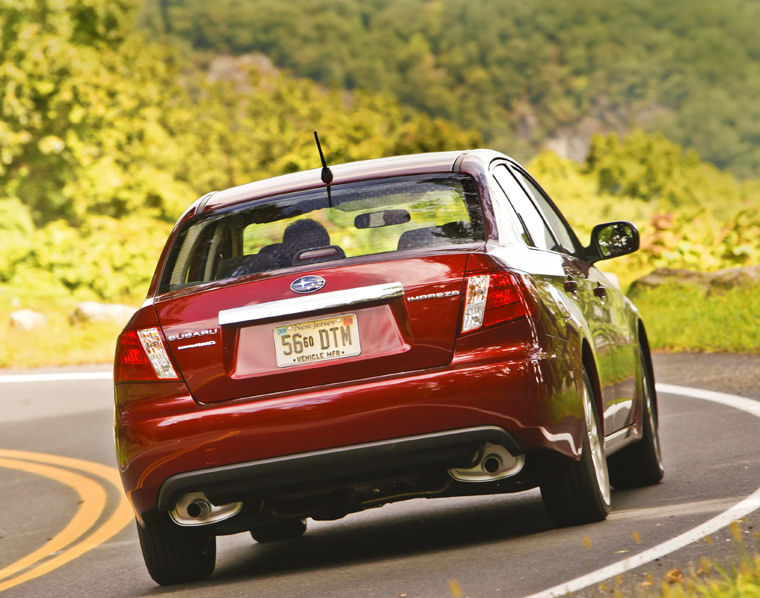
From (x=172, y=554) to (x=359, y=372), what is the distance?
1.35m

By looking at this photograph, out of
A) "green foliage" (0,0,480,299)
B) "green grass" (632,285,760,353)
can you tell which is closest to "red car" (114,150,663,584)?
"green grass" (632,285,760,353)

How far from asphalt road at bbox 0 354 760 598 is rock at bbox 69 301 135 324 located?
474 inches

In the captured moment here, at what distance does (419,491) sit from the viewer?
5.39 meters

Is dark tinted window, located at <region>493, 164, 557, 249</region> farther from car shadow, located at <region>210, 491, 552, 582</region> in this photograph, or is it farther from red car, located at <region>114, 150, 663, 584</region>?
car shadow, located at <region>210, 491, 552, 582</region>

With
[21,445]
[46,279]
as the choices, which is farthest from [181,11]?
[21,445]

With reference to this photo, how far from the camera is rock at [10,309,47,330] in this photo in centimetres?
2284

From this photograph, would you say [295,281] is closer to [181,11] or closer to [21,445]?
[21,445]

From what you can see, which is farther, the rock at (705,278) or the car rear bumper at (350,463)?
the rock at (705,278)

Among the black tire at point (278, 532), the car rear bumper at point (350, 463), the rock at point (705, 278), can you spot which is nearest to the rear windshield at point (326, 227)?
the car rear bumper at point (350, 463)

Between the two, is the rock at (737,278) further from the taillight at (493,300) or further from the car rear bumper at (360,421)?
the car rear bumper at (360,421)

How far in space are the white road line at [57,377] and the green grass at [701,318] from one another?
6.87 meters

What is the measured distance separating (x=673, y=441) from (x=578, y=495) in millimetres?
3233

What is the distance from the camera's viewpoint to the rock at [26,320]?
74.9 feet

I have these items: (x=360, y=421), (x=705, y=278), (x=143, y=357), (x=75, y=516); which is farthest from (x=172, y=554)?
(x=705, y=278)
